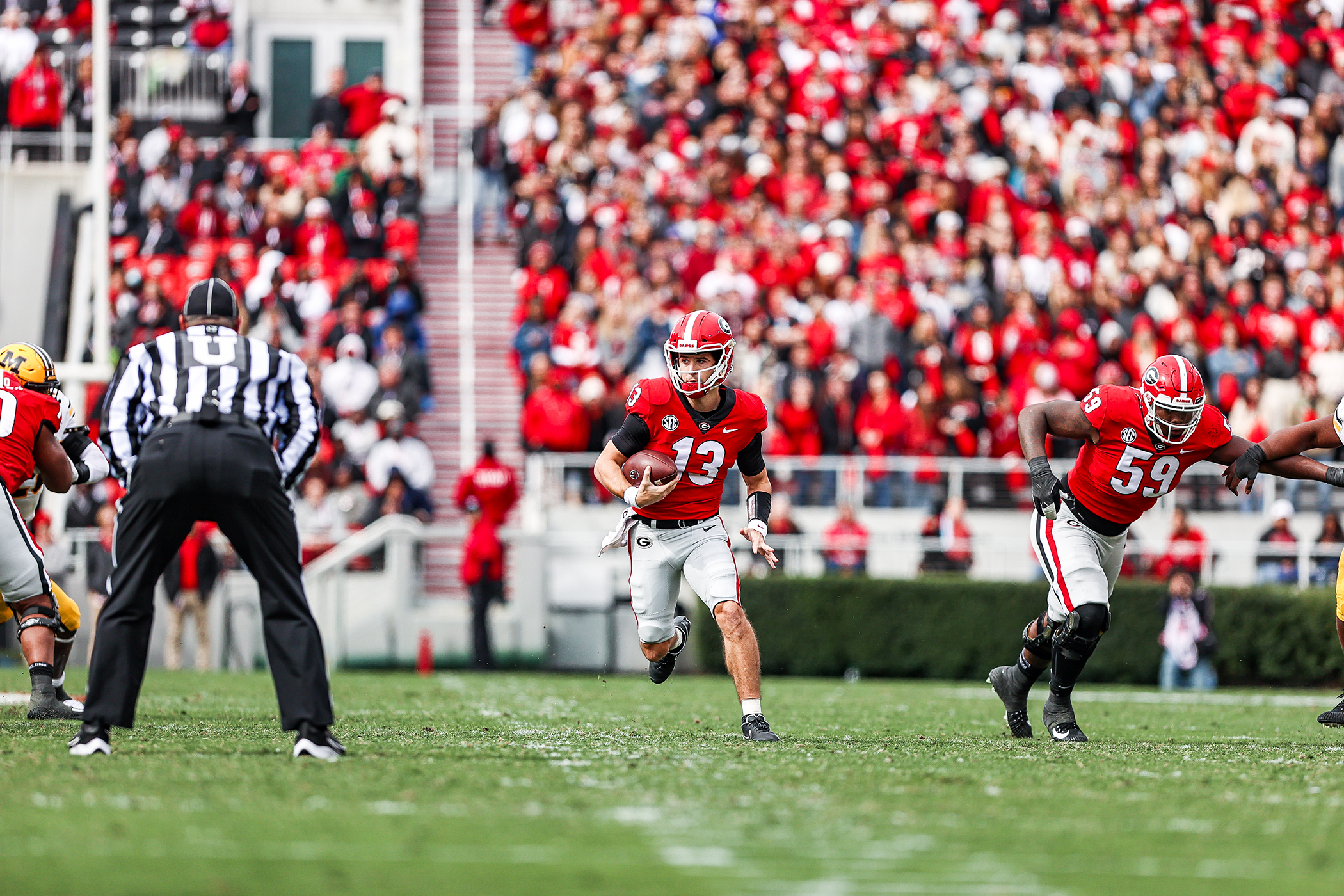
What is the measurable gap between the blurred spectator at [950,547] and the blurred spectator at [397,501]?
4.94 meters

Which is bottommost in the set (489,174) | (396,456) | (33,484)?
(33,484)

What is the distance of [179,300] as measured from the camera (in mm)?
18344

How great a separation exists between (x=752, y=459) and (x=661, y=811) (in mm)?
3313

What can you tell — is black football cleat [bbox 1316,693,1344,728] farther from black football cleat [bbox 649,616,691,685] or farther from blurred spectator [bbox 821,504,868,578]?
blurred spectator [bbox 821,504,868,578]

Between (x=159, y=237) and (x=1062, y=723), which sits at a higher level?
(x=159, y=237)

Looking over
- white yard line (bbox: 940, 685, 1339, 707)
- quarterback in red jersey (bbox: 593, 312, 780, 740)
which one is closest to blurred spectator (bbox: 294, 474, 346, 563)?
white yard line (bbox: 940, 685, 1339, 707)

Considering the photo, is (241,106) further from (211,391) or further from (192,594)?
(211,391)

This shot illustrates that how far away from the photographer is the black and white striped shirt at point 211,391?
6332mm

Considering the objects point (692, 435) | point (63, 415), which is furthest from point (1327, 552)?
point (63, 415)

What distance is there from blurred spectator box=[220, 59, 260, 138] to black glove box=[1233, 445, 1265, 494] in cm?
1605

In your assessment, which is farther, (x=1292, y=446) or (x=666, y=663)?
(x=666, y=663)

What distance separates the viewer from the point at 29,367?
28.1 ft

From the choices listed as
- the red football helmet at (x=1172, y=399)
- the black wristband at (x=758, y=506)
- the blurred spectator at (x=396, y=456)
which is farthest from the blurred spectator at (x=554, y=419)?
the red football helmet at (x=1172, y=399)

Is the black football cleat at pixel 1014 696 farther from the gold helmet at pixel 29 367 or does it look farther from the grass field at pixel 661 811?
the gold helmet at pixel 29 367
